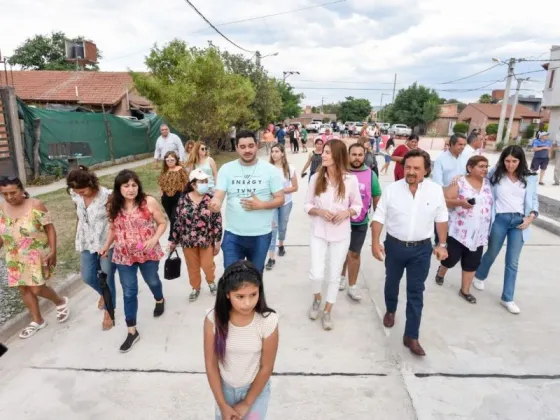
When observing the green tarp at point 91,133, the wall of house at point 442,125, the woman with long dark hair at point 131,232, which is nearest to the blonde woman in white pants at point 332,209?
the woman with long dark hair at point 131,232

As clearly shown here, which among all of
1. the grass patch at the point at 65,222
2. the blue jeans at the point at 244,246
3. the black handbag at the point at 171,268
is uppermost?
the blue jeans at the point at 244,246

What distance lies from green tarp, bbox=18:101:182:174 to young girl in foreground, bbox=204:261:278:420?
1020 centimetres

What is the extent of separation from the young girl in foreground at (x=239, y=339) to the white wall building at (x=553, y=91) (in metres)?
30.2

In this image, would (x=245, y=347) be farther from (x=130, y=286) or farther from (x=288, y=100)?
(x=288, y=100)

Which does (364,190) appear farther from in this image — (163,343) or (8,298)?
(8,298)

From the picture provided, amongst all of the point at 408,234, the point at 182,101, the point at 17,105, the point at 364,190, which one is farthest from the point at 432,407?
the point at 182,101

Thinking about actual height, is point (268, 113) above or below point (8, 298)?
above

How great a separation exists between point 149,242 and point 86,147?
627cm

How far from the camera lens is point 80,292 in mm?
4328

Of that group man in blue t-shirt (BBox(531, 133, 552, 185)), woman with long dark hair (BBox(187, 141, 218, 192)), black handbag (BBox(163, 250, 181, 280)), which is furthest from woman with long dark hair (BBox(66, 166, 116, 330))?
man in blue t-shirt (BBox(531, 133, 552, 185))

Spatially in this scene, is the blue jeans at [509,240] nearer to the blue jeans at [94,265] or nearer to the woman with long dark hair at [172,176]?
the woman with long dark hair at [172,176]

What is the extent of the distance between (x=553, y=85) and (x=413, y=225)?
1211 inches

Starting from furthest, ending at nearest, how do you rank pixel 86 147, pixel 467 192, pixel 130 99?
pixel 130 99 → pixel 86 147 → pixel 467 192

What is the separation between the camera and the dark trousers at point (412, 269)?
9.87 ft
